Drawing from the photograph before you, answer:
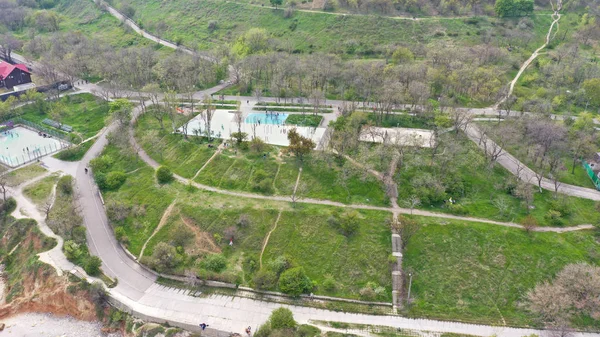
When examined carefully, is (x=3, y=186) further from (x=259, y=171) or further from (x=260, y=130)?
(x=260, y=130)

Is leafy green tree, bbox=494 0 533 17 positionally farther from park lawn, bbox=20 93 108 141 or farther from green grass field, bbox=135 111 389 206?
park lawn, bbox=20 93 108 141

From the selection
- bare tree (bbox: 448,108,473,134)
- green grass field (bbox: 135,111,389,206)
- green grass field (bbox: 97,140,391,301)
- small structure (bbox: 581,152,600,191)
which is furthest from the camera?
bare tree (bbox: 448,108,473,134)

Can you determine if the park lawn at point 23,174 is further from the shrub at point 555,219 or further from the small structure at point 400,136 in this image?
the shrub at point 555,219

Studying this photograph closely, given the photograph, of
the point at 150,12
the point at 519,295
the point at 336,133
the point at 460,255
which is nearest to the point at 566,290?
the point at 519,295

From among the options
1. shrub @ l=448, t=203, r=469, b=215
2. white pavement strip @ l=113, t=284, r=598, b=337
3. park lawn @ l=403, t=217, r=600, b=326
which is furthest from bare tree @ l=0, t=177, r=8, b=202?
shrub @ l=448, t=203, r=469, b=215

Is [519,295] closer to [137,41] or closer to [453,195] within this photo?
[453,195]

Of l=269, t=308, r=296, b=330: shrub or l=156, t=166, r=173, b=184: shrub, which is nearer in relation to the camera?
l=269, t=308, r=296, b=330: shrub

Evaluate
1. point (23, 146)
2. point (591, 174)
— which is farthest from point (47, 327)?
point (591, 174)

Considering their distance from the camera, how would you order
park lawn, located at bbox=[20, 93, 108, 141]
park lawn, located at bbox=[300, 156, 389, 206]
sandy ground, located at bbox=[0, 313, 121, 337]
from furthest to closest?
1. park lawn, located at bbox=[20, 93, 108, 141]
2. park lawn, located at bbox=[300, 156, 389, 206]
3. sandy ground, located at bbox=[0, 313, 121, 337]
